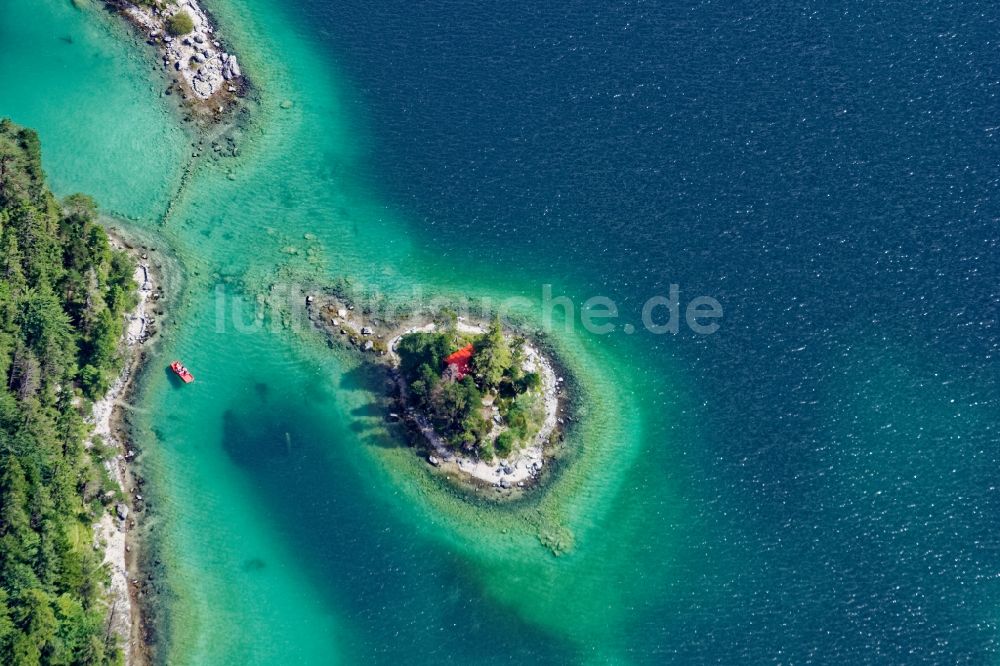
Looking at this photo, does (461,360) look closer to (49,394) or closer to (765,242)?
(765,242)

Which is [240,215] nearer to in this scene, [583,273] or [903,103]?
[583,273]

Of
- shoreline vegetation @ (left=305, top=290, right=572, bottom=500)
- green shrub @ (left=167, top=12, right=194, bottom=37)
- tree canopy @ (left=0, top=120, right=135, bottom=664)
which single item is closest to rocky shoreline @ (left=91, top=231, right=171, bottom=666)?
tree canopy @ (left=0, top=120, right=135, bottom=664)

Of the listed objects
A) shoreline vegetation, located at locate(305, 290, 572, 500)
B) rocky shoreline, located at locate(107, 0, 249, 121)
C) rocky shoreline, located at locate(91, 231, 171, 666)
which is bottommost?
rocky shoreline, located at locate(91, 231, 171, 666)

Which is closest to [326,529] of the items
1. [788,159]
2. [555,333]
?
[555,333]

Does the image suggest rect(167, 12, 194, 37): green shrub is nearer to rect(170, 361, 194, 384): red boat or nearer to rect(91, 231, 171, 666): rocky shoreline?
rect(91, 231, 171, 666): rocky shoreline

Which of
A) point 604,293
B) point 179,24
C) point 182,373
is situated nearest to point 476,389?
point 604,293
